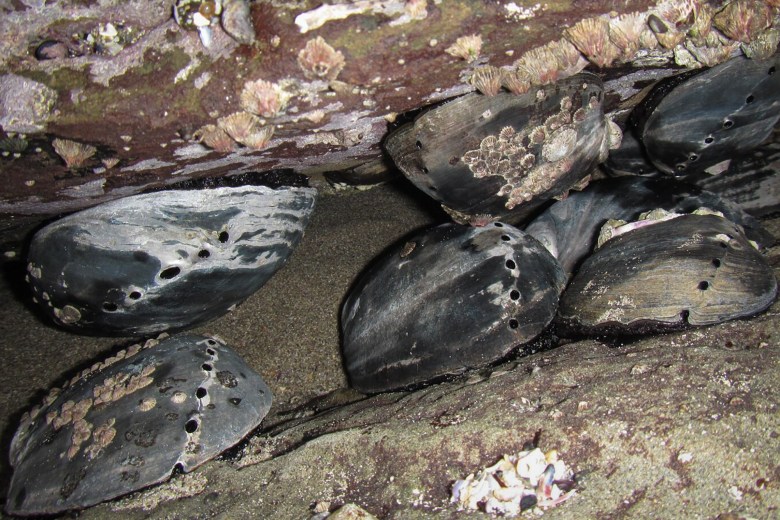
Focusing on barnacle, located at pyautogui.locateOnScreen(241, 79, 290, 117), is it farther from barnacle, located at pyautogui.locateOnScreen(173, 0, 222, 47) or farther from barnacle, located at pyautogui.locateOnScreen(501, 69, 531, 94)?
barnacle, located at pyautogui.locateOnScreen(501, 69, 531, 94)

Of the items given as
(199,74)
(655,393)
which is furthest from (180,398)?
(655,393)

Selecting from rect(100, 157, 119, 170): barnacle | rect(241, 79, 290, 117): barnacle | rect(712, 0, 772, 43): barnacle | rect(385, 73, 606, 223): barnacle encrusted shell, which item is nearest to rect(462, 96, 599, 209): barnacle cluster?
rect(385, 73, 606, 223): barnacle encrusted shell

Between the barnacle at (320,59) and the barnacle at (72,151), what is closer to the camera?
the barnacle at (320,59)

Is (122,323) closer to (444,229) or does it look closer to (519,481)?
→ (444,229)

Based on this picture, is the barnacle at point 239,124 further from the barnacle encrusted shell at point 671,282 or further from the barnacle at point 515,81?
the barnacle encrusted shell at point 671,282

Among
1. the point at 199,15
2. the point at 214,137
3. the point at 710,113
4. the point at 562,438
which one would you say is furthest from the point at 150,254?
the point at 710,113

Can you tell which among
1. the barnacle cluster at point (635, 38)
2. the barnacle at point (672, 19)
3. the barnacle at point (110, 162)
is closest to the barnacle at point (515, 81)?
the barnacle cluster at point (635, 38)

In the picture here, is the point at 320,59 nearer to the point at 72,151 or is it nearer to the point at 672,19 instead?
the point at 72,151
